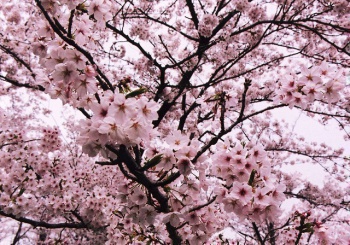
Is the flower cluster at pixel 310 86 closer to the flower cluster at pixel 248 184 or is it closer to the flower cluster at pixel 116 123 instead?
the flower cluster at pixel 248 184

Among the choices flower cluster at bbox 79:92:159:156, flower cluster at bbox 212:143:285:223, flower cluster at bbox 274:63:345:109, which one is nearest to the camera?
flower cluster at bbox 79:92:159:156

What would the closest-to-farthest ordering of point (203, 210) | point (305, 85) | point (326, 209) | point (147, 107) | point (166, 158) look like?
point (147, 107) → point (166, 158) → point (305, 85) → point (203, 210) → point (326, 209)

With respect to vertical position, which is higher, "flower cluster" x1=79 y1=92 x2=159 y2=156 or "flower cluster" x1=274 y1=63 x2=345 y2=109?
"flower cluster" x1=274 y1=63 x2=345 y2=109

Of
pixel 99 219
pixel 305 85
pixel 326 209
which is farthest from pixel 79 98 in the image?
pixel 326 209

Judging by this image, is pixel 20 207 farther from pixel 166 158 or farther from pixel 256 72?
pixel 256 72

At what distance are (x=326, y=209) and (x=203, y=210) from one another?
10.9 m

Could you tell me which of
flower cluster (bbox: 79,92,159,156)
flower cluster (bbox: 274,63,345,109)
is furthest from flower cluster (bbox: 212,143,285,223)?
flower cluster (bbox: 79,92,159,156)

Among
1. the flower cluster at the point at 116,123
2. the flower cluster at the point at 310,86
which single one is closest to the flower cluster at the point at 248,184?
the flower cluster at the point at 310,86

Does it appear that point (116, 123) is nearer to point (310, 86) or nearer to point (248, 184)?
point (248, 184)

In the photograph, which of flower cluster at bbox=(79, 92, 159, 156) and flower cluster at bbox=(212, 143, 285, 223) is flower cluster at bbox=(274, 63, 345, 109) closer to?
flower cluster at bbox=(212, 143, 285, 223)

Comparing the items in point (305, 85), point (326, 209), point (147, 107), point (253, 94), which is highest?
point (253, 94)

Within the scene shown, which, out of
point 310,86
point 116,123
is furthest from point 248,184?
point 116,123

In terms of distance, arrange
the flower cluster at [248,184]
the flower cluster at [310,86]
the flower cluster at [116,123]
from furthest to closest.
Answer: the flower cluster at [310,86] < the flower cluster at [248,184] < the flower cluster at [116,123]

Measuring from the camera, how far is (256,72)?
977cm
